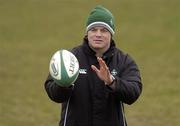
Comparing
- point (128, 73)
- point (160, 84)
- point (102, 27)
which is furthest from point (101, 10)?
point (160, 84)

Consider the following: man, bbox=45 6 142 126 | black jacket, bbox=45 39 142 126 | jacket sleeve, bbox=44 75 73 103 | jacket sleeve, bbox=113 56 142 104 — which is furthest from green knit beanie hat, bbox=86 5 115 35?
jacket sleeve, bbox=44 75 73 103

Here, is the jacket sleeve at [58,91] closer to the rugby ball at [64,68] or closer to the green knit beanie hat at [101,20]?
the rugby ball at [64,68]

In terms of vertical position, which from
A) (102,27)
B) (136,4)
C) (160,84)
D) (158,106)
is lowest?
(102,27)

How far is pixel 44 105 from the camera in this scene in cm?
1275

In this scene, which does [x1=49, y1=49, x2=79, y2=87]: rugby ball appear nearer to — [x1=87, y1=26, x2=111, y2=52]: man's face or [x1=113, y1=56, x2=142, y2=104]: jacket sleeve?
[x1=87, y1=26, x2=111, y2=52]: man's face

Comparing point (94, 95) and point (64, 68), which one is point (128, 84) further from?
point (64, 68)

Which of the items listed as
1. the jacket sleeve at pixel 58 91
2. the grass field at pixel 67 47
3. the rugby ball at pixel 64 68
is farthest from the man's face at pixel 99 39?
the grass field at pixel 67 47

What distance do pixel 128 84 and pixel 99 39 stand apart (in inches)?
20.8

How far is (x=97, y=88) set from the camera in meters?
5.92

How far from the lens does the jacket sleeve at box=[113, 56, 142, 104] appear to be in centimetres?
576

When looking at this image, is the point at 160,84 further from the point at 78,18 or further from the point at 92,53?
the point at 78,18

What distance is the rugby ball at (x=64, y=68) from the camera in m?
5.72

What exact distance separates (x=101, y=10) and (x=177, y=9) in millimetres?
20779

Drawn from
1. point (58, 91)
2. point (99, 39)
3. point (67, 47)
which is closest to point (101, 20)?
point (99, 39)
